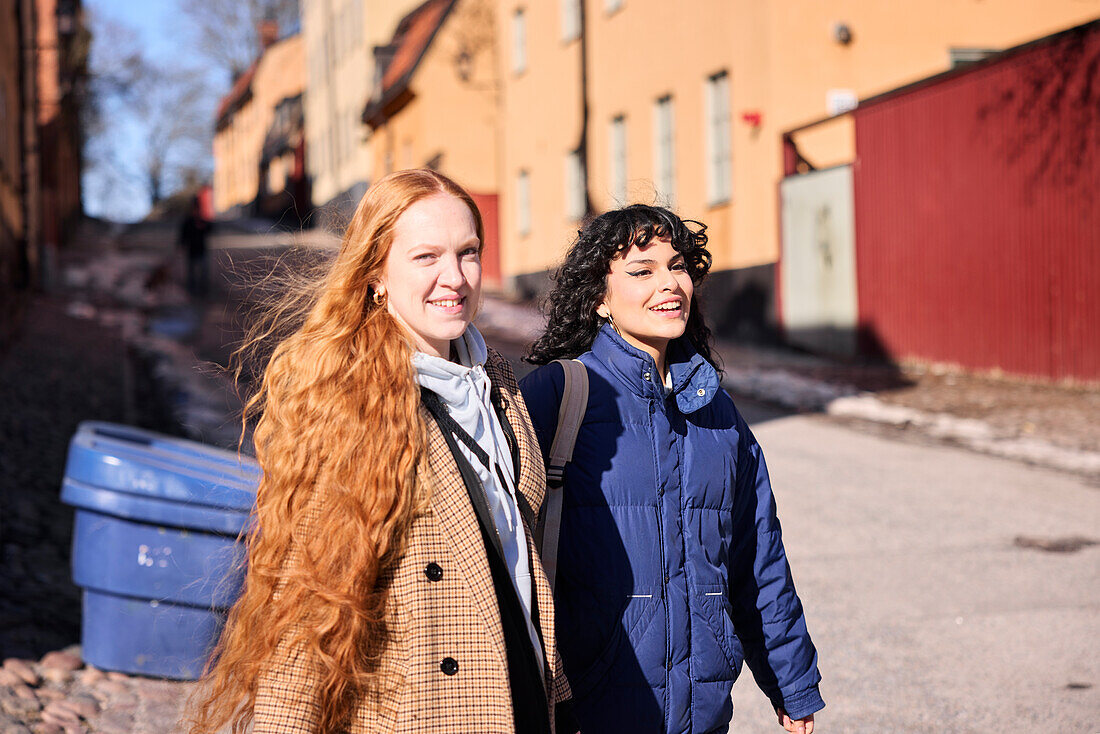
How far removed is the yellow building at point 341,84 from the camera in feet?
130

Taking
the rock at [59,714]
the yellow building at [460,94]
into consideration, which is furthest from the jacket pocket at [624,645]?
the yellow building at [460,94]

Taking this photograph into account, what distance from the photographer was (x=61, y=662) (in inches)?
203

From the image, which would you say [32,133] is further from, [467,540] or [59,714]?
[467,540]

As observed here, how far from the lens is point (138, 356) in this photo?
52.4ft

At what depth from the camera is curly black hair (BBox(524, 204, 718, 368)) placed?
2891mm

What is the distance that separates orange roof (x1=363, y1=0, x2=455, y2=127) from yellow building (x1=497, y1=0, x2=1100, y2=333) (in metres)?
8.87

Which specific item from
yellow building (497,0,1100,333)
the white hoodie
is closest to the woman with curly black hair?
the white hoodie

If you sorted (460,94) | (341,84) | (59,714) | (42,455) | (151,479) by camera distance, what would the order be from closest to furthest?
(59,714)
(151,479)
(42,455)
(460,94)
(341,84)

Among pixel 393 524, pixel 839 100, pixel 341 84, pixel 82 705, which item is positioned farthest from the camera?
pixel 341 84

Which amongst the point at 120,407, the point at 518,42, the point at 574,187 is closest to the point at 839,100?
the point at 574,187

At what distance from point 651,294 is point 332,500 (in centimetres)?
102

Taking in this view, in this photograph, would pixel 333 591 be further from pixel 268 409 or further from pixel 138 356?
pixel 138 356

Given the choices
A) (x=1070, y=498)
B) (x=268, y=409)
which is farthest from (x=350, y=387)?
(x=1070, y=498)

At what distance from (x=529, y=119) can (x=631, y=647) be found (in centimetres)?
2357
